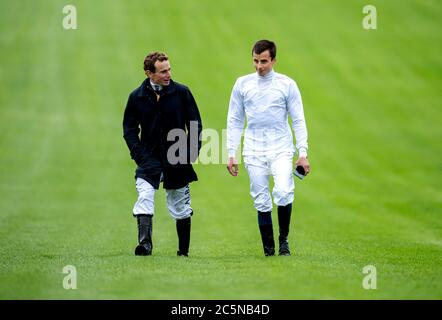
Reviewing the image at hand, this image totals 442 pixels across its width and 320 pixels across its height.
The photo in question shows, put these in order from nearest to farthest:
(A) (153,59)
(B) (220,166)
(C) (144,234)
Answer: (A) (153,59)
(C) (144,234)
(B) (220,166)

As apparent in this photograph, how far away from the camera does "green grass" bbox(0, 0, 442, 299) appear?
33.1 feet

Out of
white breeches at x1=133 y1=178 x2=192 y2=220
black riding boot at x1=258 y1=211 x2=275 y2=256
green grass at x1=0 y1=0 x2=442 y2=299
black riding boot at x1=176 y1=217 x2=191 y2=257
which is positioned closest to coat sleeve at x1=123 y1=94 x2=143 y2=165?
white breeches at x1=133 y1=178 x2=192 y2=220

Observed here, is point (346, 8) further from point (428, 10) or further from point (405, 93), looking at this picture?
point (405, 93)

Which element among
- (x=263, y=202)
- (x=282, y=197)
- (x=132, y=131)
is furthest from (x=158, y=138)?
(x=282, y=197)

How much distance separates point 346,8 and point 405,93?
1351cm

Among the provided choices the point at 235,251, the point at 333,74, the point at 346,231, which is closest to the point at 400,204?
the point at 346,231

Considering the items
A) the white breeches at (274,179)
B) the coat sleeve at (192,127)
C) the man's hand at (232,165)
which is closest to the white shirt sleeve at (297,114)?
the white breeches at (274,179)

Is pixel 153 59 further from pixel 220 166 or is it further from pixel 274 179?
pixel 220 166

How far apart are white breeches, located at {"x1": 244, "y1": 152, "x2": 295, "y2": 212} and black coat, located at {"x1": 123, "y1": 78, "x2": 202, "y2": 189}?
0.81 meters

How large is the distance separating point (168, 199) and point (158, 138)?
84cm

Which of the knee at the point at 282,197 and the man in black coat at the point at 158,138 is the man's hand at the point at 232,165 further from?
the knee at the point at 282,197

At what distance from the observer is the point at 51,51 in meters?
48.0

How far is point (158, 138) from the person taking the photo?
11.7 m

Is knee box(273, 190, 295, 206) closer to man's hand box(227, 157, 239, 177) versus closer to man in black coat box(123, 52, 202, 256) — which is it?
man's hand box(227, 157, 239, 177)
